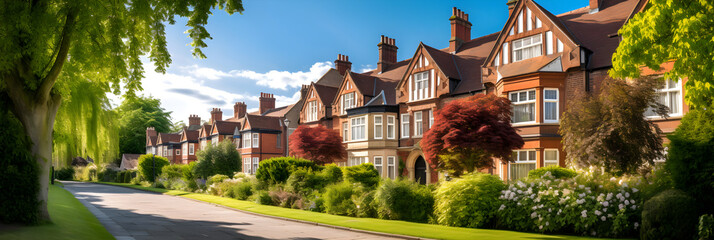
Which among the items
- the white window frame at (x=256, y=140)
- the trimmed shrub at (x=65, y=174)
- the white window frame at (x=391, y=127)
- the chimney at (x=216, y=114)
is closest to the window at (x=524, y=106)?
the white window frame at (x=391, y=127)

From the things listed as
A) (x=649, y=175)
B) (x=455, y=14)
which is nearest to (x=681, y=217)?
(x=649, y=175)

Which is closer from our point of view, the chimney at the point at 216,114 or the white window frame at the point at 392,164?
the white window frame at the point at 392,164

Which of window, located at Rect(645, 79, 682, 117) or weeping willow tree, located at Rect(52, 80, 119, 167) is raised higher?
window, located at Rect(645, 79, 682, 117)

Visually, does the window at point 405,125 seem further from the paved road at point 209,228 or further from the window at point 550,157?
the paved road at point 209,228

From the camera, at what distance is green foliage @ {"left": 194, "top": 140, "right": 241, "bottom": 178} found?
43.3 m

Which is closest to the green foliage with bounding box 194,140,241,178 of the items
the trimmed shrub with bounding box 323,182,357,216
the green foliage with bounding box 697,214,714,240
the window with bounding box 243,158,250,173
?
the window with bounding box 243,158,250,173

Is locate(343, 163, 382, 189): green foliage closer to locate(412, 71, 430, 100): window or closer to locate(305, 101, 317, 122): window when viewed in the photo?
locate(412, 71, 430, 100): window

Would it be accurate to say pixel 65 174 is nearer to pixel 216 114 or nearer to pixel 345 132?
pixel 216 114

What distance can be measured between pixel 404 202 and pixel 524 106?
33.0 ft

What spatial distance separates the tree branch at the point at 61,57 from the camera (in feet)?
38.9

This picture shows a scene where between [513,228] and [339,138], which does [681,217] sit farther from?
[339,138]

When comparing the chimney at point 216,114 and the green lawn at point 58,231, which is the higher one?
the chimney at point 216,114

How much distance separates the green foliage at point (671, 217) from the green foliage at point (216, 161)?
3758 cm

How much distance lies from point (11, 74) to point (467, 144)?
15.1 m
